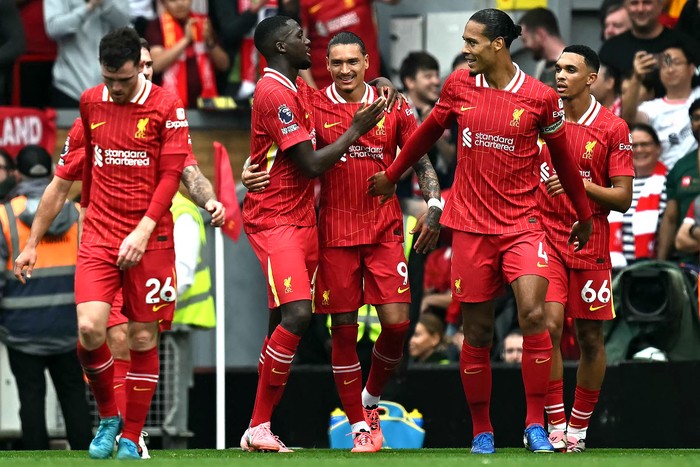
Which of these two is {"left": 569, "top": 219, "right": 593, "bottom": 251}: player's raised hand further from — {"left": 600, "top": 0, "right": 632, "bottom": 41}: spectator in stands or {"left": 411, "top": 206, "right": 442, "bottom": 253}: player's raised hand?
{"left": 600, "top": 0, "right": 632, "bottom": 41}: spectator in stands

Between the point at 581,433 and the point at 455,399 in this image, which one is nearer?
the point at 581,433

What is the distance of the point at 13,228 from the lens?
42.1 feet

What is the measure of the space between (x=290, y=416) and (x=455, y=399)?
1.37 m

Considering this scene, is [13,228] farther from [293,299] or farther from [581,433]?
[581,433]

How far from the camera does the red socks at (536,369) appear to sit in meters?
10.0

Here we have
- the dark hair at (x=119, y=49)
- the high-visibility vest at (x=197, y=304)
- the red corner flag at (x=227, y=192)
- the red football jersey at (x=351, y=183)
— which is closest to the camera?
the dark hair at (x=119, y=49)

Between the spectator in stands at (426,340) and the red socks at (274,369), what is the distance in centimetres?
395

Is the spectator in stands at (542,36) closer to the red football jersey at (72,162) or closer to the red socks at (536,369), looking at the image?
the red socks at (536,369)

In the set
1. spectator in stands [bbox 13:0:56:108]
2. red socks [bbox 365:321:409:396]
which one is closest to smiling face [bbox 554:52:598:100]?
red socks [bbox 365:321:409:396]

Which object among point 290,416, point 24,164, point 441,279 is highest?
point 24,164

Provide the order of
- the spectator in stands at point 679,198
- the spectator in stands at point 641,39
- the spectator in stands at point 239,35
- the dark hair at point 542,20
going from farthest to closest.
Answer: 1. the spectator in stands at point 239,35
2. the dark hair at point 542,20
3. the spectator in stands at point 641,39
4. the spectator in stands at point 679,198

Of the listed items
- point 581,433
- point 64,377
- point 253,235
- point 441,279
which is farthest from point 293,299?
point 441,279

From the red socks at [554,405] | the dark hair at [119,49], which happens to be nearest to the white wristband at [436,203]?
the red socks at [554,405]

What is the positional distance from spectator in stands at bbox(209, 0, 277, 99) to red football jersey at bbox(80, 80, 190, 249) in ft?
19.3
